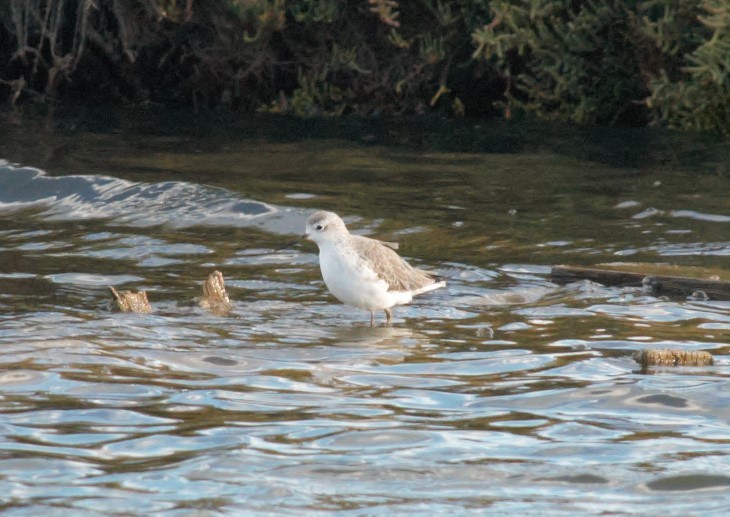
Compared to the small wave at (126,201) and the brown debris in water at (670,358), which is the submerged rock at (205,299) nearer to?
the brown debris in water at (670,358)

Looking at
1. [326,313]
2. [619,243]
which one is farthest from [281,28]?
[326,313]

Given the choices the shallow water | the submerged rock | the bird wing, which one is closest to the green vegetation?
the shallow water

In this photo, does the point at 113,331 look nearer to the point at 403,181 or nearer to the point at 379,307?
the point at 379,307

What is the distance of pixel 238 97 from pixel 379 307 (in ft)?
37.2

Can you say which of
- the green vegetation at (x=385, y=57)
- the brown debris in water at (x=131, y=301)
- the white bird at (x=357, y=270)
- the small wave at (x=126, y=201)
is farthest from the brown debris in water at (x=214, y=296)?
the green vegetation at (x=385, y=57)

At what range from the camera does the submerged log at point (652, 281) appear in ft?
30.7

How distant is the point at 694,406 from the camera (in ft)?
21.7

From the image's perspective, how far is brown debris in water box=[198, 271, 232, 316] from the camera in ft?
29.6

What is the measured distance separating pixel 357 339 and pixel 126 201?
541 centimetres

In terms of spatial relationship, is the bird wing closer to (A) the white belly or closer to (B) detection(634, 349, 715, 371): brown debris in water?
(A) the white belly

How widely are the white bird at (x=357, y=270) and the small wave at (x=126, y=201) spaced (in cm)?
361

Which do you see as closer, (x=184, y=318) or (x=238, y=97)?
(x=184, y=318)

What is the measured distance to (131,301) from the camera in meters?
8.82

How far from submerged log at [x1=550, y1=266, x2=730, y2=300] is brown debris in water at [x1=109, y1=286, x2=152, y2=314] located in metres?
3.26
